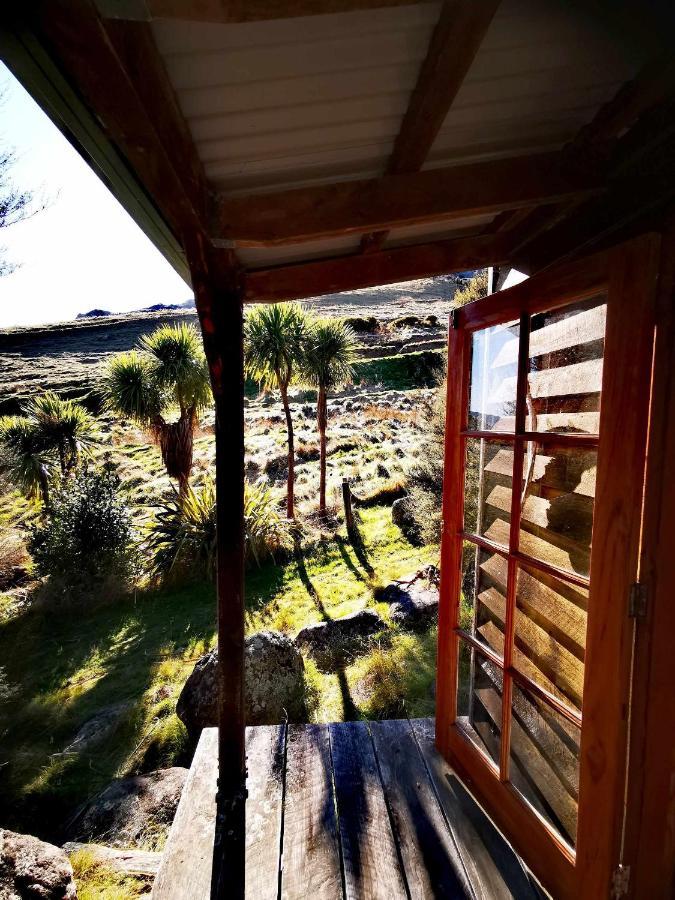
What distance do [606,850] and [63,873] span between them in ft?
7.48

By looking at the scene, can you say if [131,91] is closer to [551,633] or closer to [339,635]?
[551,633]

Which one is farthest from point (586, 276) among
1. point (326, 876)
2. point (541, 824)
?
point (326, 876)

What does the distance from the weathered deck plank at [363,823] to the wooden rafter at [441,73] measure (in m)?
2.50

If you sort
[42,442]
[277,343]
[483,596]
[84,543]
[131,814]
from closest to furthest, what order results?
[483,596] < [131,814] < [84,543] < [277,343] < [42,442]

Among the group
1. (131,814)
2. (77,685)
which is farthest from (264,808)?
(77,685)

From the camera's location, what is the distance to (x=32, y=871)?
190cm

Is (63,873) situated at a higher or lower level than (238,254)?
lower

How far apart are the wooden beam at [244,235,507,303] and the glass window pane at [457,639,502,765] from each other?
1.83 m

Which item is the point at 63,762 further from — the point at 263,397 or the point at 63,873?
the point at 263,397

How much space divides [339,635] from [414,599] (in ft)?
4.06

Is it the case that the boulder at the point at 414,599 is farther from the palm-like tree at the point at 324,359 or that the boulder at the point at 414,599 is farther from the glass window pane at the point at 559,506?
the glass window pane at the point at 559,506

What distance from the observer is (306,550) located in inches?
337

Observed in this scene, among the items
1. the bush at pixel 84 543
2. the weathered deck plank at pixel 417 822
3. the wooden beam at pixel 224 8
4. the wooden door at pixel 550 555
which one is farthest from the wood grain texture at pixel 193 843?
the bush at pixel 84 543

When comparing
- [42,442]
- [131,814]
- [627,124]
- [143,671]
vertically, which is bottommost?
[143,671]
